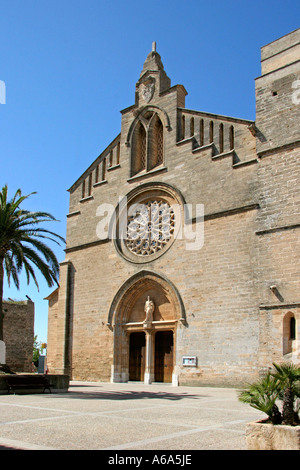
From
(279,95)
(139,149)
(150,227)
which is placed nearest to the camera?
(279,95)

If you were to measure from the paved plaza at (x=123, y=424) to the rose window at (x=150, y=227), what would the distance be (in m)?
9.11

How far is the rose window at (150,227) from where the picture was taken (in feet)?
69.3

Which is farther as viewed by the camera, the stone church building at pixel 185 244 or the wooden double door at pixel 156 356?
the wooden double door at pixel 156 356

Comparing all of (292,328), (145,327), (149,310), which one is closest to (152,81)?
(149,310)

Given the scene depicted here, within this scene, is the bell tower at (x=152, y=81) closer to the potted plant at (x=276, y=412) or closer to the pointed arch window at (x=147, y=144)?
the pointed arch window at (x=147, y=144)

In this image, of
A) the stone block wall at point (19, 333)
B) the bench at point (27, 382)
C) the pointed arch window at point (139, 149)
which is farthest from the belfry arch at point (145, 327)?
the stone block wall at point (19, 333)

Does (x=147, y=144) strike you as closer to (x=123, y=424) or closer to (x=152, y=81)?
(x=152, y=81)

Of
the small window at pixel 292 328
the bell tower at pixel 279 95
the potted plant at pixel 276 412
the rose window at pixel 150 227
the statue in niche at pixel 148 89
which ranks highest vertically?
the statue in niche at pixel 148 89

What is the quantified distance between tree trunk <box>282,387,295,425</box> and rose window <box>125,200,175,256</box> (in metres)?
14.9

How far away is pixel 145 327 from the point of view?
20953 millimetres

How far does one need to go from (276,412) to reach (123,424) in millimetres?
3325

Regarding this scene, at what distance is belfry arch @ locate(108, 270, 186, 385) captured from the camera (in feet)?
66.6

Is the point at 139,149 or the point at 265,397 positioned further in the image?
the point at 139,149
